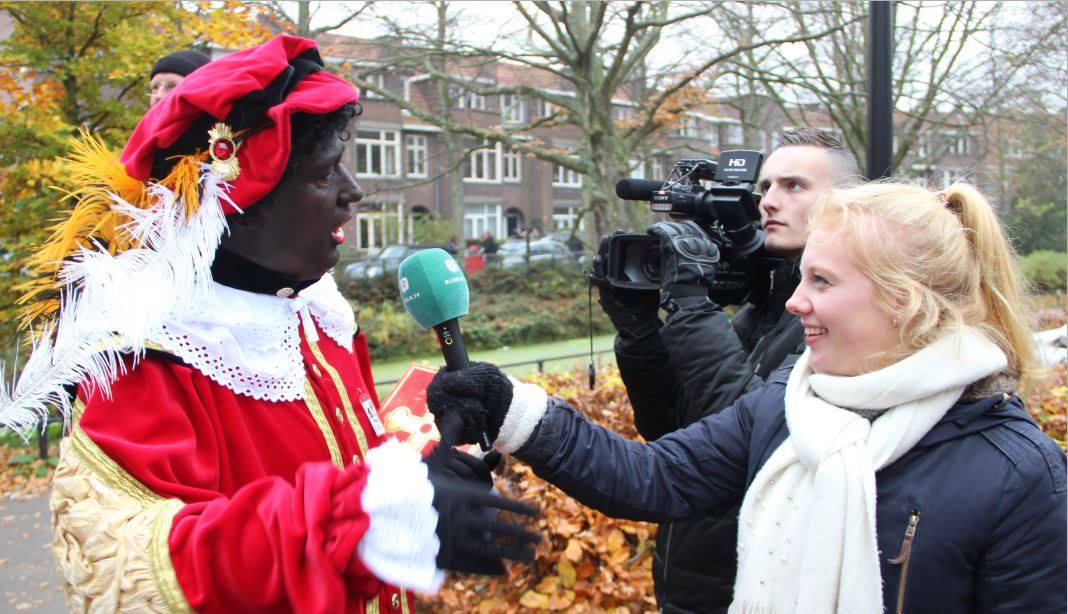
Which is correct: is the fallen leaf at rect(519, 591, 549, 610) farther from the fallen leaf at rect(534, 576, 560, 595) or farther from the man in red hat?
the man in red hat

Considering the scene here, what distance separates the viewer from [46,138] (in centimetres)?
603

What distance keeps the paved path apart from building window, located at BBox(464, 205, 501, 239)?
31.5 metres

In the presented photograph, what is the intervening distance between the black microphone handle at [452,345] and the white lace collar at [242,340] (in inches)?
15.2

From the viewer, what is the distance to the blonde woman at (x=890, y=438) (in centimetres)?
156

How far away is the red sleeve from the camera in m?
1.41

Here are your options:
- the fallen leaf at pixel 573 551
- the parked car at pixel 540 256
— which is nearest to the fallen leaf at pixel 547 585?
the fallen leaf at pixel 573 551

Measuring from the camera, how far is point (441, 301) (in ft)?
6.22

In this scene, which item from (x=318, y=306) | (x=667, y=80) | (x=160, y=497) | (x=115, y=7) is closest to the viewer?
(x=160, y=497)

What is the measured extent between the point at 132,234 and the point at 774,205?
1993mm

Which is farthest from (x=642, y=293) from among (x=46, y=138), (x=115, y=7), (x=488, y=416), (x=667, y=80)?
(x=667, y=80)

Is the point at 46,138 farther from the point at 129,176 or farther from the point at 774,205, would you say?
the point at 774,205

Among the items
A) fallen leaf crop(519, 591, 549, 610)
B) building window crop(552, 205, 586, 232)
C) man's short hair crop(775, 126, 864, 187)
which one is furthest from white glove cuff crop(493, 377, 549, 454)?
building window crop(552, 205, 586, 232)

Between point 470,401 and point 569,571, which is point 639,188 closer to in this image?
point 470,401

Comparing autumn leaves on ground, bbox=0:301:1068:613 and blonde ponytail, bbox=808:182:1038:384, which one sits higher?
blonde ponytail, bbox=808:182:1038:384
